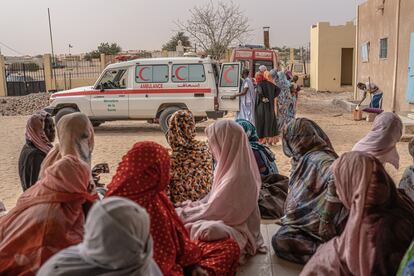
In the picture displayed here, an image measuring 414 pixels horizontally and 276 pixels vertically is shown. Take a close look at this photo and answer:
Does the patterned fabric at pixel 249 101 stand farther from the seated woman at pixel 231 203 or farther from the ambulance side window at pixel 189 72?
the seated woman at pixel 231 203

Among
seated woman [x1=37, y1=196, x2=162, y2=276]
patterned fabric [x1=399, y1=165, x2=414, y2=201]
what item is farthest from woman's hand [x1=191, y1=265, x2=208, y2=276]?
patterned fabric [x1=399, y1=165, x2=414, y2=201]

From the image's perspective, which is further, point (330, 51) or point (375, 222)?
point (330, 51)

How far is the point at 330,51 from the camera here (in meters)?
23.4

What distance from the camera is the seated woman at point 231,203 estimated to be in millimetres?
3100

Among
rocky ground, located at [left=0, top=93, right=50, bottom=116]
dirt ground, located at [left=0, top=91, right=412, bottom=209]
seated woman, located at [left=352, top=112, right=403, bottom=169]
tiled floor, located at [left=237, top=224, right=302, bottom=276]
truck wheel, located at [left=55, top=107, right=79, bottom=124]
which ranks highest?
seated woman, located at [left=352, top=112, right=403, bottom=169]

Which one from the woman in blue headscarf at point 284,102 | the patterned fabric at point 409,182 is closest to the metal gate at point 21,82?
the woman in blue headscarf at point 284,102

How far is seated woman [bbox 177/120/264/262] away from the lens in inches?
122

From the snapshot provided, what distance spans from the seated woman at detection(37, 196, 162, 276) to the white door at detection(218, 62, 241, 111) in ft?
29.7

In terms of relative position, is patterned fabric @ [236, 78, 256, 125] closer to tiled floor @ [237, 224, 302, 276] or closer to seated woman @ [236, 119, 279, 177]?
seated woman @ [236, 119, 279, 177]

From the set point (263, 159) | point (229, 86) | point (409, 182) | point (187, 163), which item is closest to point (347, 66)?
point (229, 86)

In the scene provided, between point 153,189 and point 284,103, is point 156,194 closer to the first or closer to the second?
point 153,189

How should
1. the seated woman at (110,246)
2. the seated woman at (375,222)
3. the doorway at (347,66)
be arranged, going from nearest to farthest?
the seated woman at (110,246) < the seated woman at (375,222) < the doorway at (347,66)

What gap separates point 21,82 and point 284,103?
18.1 meters

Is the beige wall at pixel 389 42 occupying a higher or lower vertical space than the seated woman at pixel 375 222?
higher
